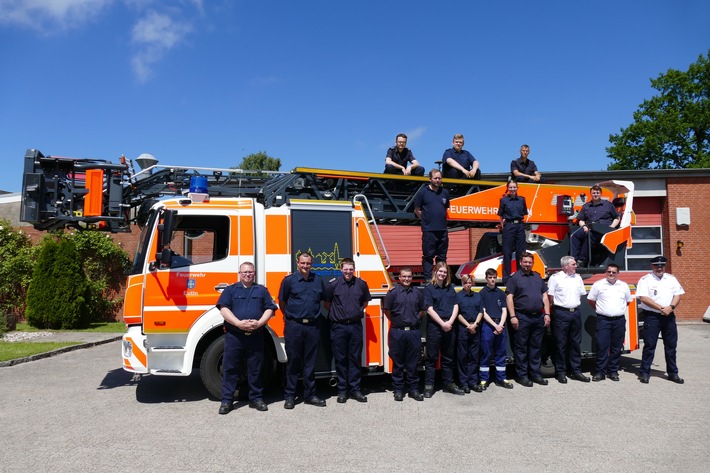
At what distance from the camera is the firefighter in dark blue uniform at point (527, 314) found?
7.38m

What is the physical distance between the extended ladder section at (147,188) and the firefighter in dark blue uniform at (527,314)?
1849 mm

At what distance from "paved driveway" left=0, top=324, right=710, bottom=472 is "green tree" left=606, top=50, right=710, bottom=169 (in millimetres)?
34865

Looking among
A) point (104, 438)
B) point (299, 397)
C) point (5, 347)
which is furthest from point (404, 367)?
point (5, 347)

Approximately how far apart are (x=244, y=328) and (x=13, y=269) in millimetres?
11773

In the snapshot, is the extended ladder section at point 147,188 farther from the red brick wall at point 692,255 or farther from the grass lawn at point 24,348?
the red brick wall at point 692,255

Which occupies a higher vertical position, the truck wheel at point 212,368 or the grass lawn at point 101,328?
the truck wheel at point 212,368

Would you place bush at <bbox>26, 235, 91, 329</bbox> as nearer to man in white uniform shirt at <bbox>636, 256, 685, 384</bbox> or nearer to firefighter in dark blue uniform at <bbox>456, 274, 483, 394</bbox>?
firefighter in dark blue uniform at <bbox>456, 274, 483, 394</bbox>

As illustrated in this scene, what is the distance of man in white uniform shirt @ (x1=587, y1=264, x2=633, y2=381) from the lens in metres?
7.78

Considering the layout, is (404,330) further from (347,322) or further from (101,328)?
(101,328)

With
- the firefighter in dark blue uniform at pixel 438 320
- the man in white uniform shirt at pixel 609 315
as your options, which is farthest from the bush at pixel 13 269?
the man in white uniform shirt at pixel 609 315

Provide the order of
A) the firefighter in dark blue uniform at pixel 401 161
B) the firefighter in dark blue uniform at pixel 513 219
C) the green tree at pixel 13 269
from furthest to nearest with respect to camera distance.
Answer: the green tree at pixel 13 269, the firefighter in dark blue uniform at pixel 401 161, the firefighter in dark blue uniform at pixel 513 219

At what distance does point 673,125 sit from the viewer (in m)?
36.6

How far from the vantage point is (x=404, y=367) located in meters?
6.74

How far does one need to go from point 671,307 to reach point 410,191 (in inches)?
165
